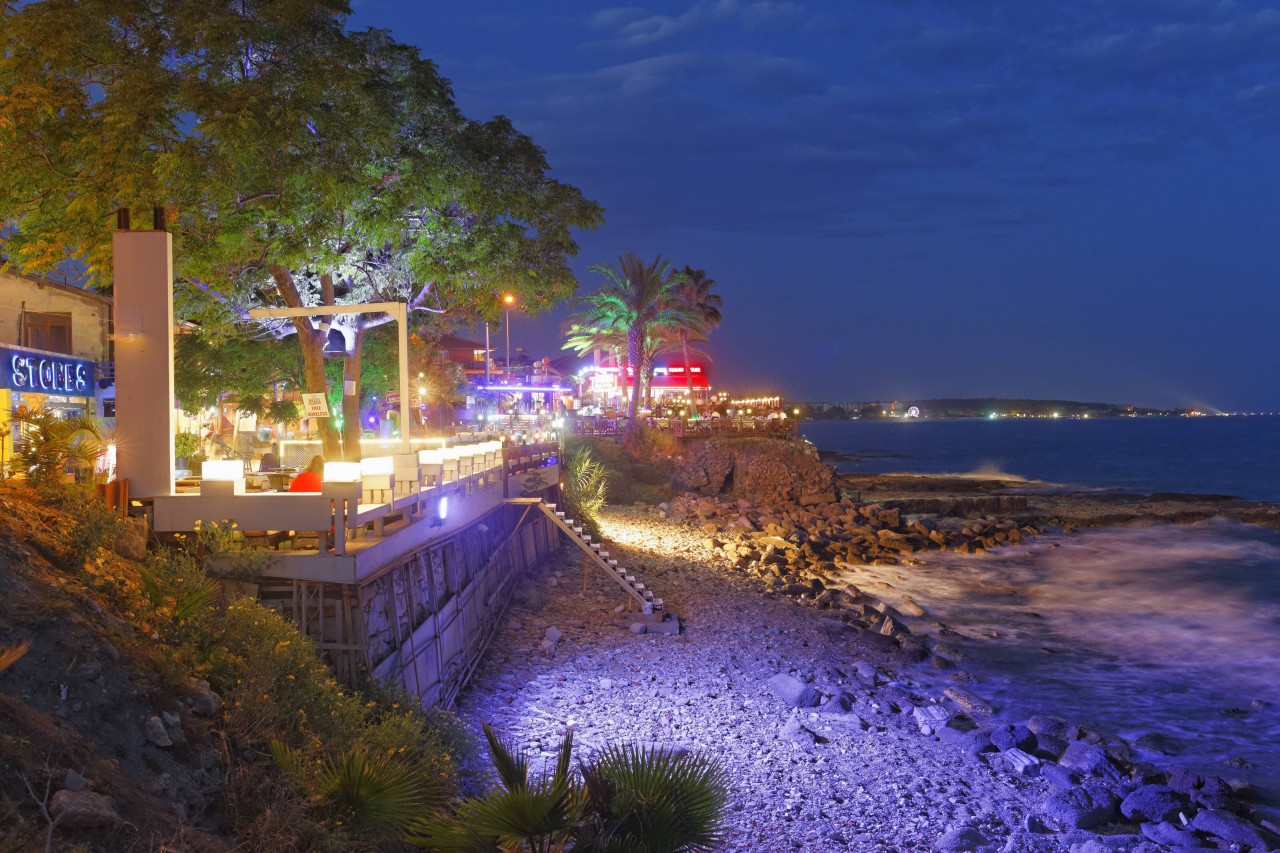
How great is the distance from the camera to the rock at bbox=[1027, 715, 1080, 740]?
1568 centimetres

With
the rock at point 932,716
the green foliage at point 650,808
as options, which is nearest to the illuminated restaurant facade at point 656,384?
the rock at point 932,716

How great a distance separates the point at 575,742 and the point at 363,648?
3.74 metres

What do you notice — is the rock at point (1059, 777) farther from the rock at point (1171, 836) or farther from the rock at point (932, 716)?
the rock at point (932, 716)

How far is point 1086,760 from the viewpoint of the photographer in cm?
1427

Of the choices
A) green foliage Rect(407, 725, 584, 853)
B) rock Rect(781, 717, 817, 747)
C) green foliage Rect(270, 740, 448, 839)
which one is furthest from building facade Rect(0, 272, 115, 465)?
green foliage Rect(407, 725, 584, 853)

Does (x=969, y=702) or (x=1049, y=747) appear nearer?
(x=1049, y=747)

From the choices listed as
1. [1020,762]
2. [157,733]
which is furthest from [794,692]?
[157,733]

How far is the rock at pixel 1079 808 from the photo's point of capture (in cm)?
1245

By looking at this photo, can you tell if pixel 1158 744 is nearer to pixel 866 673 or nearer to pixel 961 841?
pixel 866 673

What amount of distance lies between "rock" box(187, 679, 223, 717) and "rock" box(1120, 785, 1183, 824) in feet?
37.4

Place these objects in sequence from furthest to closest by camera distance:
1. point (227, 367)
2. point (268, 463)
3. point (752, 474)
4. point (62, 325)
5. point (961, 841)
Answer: point (752, 474)
point (227, 367)
point (62, 325)
point (268, 463)
point (961, 841)

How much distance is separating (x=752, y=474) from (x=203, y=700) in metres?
44.2

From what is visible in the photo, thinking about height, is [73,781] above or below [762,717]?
above

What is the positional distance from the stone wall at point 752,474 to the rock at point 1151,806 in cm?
3605
